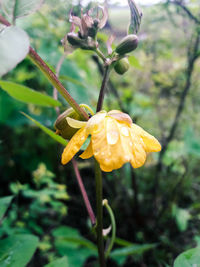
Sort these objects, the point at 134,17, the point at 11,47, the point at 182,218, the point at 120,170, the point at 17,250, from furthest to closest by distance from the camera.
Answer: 1. the point at 120,170
2. the point at 182,218
3. the point at 17,250
4. the point at 134,17
5. the point at 11,47

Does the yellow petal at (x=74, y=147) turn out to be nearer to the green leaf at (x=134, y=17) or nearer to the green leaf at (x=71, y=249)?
the green leaf at (x=134, y=17)

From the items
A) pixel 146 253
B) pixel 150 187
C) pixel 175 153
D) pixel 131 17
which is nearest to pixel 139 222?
pixel 146 253

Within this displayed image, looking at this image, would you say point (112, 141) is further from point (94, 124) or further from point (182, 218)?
point (182, 218)

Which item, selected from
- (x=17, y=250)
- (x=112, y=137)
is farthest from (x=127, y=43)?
(x=17, y=250)

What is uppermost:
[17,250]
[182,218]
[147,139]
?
[147,139]

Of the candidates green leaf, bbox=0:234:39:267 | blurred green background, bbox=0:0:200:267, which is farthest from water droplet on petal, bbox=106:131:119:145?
blurred green background, bbox=0:0:200:267

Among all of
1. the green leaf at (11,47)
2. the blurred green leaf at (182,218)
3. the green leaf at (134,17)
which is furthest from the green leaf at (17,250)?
the blurred green leaf at (182,218)
